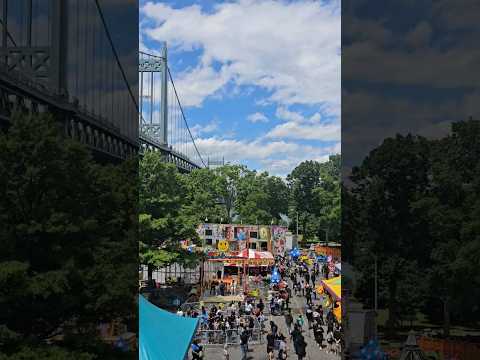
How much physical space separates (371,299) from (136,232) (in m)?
5.13

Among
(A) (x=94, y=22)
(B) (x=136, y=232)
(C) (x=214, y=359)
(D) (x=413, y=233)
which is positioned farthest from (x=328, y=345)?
(A) (x=94, y=22)

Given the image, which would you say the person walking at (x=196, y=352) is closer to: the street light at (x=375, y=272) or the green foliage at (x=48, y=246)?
the green foliage at (x=48, y=246)

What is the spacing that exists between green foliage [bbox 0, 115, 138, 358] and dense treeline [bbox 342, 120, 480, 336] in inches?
208

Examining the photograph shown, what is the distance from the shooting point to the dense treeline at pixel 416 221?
39.4ft

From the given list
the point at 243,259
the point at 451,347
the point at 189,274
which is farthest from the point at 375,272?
the point at 189,274

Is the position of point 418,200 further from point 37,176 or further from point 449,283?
point 37,176

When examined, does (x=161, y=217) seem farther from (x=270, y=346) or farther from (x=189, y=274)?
(x=270, y=346)

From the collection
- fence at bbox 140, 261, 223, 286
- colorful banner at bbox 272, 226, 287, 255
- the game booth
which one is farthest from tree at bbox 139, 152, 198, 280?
colorful banner at bbox 272, 226, 287, 255

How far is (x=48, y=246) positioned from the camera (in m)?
9.95

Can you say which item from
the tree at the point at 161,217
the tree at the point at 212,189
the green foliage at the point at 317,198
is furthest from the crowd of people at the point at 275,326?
the green foliage at the point at 317,198

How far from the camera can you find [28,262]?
9.69 meters

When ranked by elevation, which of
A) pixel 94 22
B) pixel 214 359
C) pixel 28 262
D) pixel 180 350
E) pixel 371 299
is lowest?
pixel 214 359

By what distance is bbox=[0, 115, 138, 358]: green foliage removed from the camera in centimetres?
966

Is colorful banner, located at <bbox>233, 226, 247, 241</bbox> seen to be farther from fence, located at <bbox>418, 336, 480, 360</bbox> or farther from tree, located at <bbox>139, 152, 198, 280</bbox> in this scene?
fence, located at <bbox>418, 336, 480, 360</bbox>
